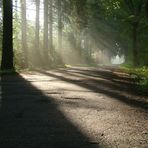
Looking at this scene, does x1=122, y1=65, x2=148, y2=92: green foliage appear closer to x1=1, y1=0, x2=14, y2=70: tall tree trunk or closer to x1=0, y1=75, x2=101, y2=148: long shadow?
Result: x1=0, y1=75, x2=101, y2=148: long shadow

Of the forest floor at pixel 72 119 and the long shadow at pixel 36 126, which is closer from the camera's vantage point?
the long shadow at pixel 36 126

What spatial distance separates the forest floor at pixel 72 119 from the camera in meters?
5.98

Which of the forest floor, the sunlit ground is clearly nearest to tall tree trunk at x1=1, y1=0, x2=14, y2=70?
the sunlit ground

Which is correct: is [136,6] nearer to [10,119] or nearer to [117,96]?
[117,96]

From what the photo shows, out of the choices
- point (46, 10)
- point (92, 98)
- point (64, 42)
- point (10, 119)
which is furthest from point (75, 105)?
point (64, 42)

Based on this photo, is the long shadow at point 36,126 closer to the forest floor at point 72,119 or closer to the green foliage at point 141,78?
the forest floor at point 72,119

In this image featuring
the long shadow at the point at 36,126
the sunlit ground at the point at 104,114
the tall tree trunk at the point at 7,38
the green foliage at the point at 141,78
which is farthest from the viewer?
the tall tree trunk at the point at 7,38

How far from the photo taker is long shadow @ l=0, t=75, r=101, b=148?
19.2 ft

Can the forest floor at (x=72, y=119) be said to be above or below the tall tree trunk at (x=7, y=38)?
below

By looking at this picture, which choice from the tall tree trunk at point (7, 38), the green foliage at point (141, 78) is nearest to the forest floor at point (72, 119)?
the green foliage at point (141, 78)

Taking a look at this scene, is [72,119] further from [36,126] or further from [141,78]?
[141,78]

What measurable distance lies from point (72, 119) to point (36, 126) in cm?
89

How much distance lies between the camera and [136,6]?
45.0 metres

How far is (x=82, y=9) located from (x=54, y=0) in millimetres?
9900
